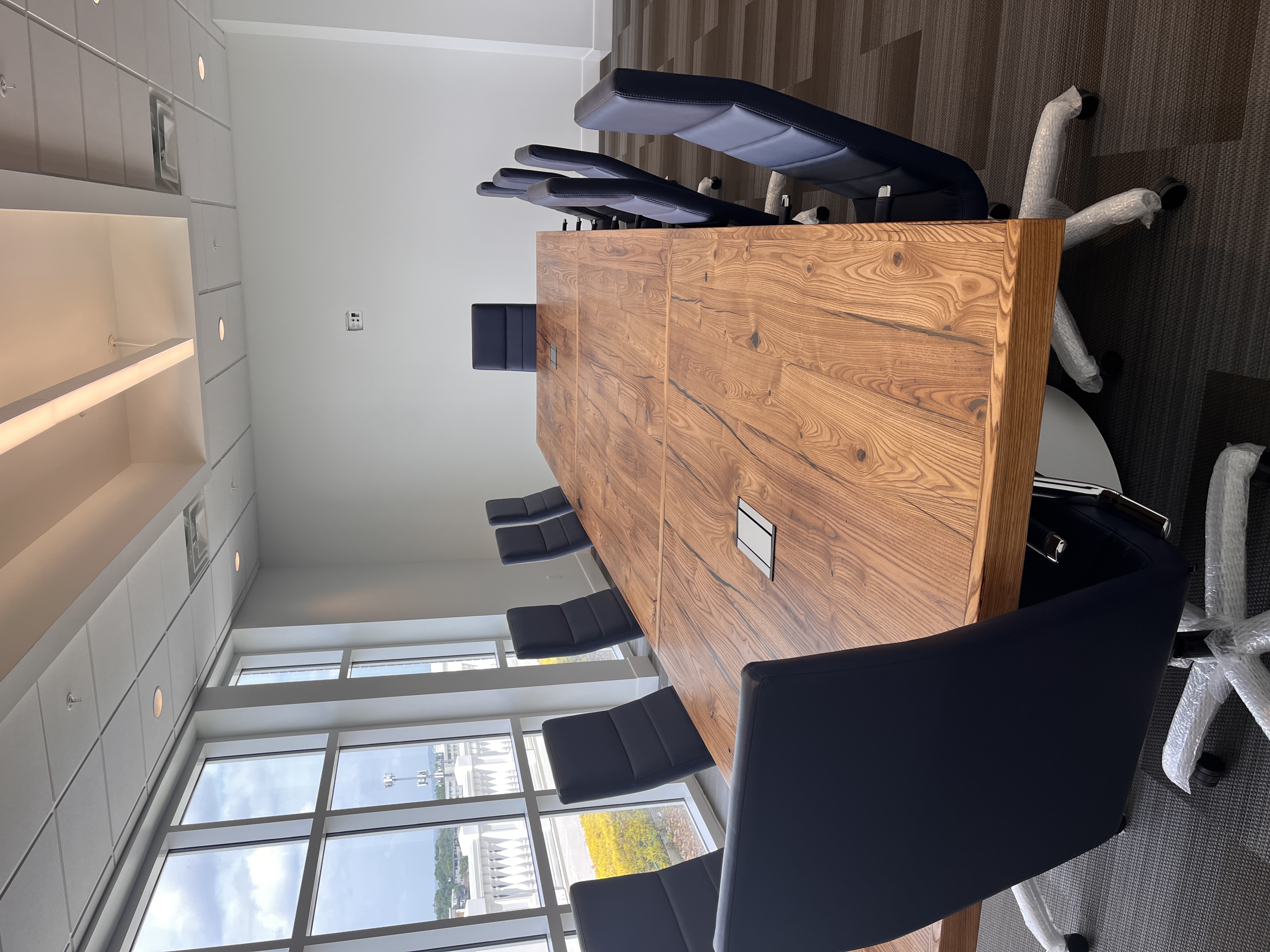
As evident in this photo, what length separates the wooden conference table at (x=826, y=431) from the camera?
28.3 inches

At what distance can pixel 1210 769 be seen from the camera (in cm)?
110

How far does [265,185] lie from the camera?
507 cm

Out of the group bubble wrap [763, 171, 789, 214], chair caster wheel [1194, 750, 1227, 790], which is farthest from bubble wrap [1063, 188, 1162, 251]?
bubble wrap [763, 171, 789, 214]

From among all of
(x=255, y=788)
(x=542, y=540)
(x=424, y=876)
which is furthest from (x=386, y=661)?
(x=542, y=540)

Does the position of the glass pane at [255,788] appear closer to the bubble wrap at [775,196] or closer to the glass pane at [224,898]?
the glass pane at [224,898]

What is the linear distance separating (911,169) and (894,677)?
0.64 metres

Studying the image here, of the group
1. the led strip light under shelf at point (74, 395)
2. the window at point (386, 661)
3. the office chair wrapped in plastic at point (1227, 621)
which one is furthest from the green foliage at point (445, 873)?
the office chair wrapped in plastic at point (1227, 621)

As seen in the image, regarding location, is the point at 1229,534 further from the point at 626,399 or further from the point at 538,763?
the point at 538,763

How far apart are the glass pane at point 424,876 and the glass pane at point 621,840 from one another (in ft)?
0.50

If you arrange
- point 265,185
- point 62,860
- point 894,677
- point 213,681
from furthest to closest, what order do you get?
point 265,185 → point 213,681 → point 62,860 → point 894,677

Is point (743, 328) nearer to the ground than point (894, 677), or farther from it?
farther from it

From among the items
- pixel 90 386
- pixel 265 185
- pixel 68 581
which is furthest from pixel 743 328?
pixel 265 185

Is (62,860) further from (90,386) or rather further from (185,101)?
(185,101)

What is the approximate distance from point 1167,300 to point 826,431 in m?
0.52
